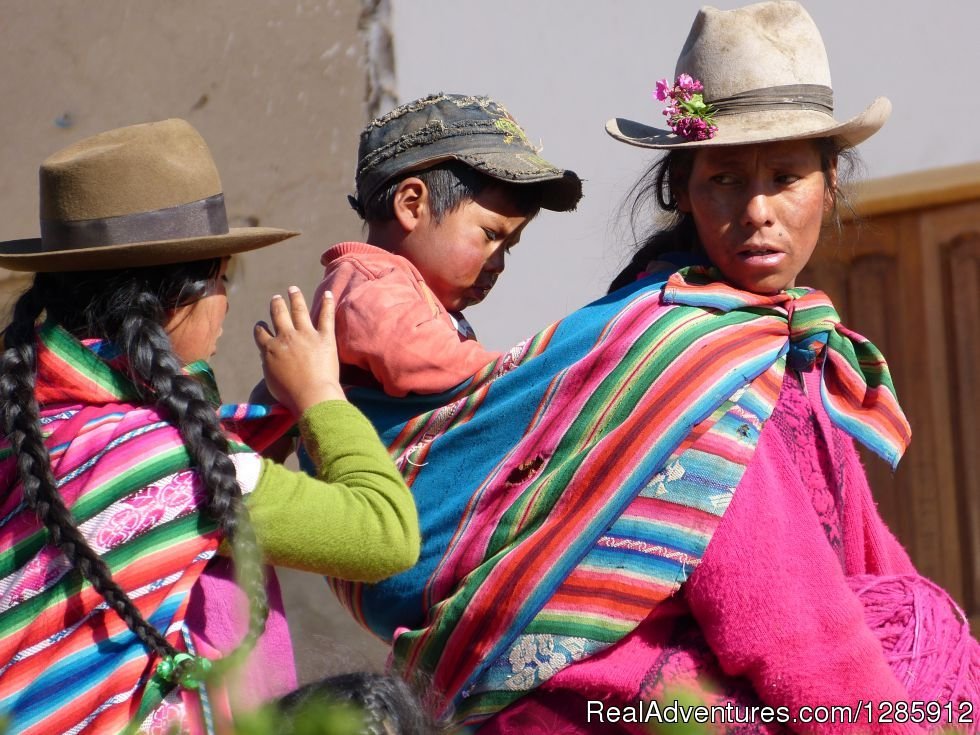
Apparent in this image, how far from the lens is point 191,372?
241 centimetres

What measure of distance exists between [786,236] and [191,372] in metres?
1.20

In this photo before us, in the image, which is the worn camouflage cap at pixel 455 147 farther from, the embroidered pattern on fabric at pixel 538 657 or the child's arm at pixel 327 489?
the embroidered pattern on fabric at pixel 538 657

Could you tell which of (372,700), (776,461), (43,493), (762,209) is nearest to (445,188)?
(762,209)

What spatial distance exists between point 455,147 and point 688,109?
1.71ft

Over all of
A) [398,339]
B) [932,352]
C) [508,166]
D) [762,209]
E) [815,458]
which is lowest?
[932,352]

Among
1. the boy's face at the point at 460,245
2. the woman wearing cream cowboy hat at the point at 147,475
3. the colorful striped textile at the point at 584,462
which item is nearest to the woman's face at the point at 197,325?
the woman wearing cream cowboy hat at the point at 147,475

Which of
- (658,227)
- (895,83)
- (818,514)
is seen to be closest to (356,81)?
(895,83)

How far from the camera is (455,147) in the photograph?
9.88ft

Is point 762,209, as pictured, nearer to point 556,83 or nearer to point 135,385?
point 135,385

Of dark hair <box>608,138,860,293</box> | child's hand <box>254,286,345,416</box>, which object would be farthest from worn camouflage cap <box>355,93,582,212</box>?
child's hand <box>254,286,345,416</box>

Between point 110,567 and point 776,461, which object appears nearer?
point 110,567

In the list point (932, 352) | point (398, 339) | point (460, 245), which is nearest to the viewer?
point (398, 339)

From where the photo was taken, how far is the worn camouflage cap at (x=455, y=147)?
2.99m

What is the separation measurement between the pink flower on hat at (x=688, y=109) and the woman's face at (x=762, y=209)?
6 cm
